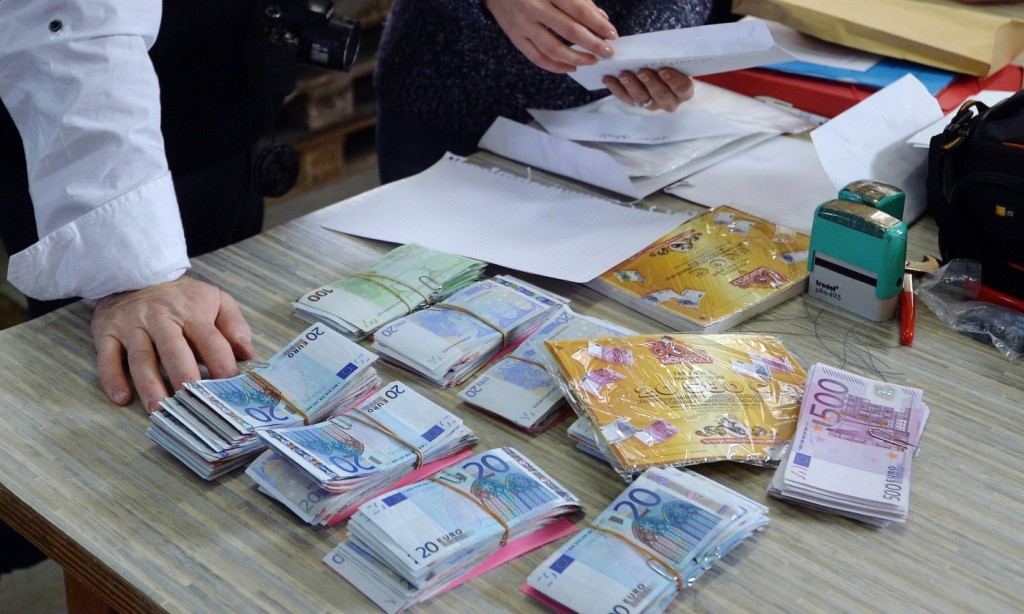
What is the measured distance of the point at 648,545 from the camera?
2.36 feet

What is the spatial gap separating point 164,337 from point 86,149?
21cm

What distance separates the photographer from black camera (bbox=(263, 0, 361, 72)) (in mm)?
1294

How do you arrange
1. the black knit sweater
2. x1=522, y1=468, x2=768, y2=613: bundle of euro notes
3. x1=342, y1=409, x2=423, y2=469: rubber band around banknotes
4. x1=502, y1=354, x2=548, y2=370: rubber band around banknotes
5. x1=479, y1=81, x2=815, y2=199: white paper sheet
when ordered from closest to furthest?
x1=522, y1=468, x2=768, y2=613: bundle of euro notes, x1=342, y1=409, x2=423, y2=469: rubber band around banknotes, x1=502, y1=354, x2=548, y2=370: rubber band around banknotes, x1=479, y1=81, x2=815, y2=199: white paper sheet, the black knit sweater

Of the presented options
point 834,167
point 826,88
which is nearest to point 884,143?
point 834,167

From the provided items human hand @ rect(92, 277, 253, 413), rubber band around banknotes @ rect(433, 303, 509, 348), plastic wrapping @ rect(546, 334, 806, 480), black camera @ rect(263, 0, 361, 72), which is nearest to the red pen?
plastic wrapping @ rect(546, 334, 806, 480)

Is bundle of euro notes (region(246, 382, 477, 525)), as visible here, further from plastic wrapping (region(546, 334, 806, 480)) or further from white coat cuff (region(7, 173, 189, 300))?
white coat cuff (region(7, 173, 189, 300))

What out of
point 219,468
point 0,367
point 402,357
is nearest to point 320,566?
point 219,468

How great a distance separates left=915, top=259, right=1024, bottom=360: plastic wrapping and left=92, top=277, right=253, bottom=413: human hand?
0.70 metres

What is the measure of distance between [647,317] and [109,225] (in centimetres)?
54

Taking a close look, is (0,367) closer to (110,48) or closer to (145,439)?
(145,439)

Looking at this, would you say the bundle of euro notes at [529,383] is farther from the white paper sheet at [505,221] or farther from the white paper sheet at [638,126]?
the white paper sheet at [638,126]

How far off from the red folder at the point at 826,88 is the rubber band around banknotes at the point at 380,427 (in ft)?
2.94

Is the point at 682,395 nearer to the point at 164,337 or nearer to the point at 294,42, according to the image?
the point at 164,337

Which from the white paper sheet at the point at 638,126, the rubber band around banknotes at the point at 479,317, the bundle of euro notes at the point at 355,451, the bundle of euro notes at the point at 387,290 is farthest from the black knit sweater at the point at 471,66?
the bundle of euro notes at the point at 355,451
